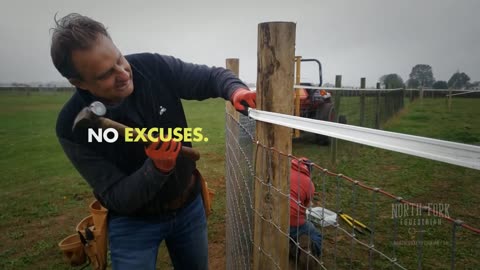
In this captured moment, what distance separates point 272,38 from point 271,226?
0.85 m

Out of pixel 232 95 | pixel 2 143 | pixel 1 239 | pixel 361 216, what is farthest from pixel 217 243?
pixel 2 143

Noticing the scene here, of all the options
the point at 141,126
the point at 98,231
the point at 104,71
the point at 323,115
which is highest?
the point at 104,71

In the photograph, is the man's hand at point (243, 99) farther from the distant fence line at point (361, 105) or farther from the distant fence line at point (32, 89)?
the distant fence line at point (32, 89)

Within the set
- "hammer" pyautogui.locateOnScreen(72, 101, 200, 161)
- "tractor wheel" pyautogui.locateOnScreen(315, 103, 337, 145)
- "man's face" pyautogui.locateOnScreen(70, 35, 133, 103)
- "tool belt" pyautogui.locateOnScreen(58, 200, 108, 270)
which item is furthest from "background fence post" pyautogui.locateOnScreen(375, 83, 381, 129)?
"hammer" pyautogui.locateOnScreen(72, 101, 200, 161)

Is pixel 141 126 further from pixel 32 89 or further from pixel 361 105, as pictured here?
pixel 32 89

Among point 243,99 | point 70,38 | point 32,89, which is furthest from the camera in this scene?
point 32,89

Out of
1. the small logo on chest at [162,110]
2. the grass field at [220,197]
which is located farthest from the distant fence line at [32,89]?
the small logo on chest at [162,110]

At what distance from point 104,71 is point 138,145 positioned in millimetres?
422

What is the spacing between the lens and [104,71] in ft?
5.09

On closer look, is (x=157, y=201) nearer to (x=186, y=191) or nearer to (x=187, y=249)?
(x=186, y=191)

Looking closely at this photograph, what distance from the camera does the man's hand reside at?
1697 millimetres

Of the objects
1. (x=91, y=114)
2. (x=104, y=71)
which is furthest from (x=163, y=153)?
(x=104, y=71)

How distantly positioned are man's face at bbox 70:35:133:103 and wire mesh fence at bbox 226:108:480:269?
0.73m

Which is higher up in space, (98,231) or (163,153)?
(163,153)
